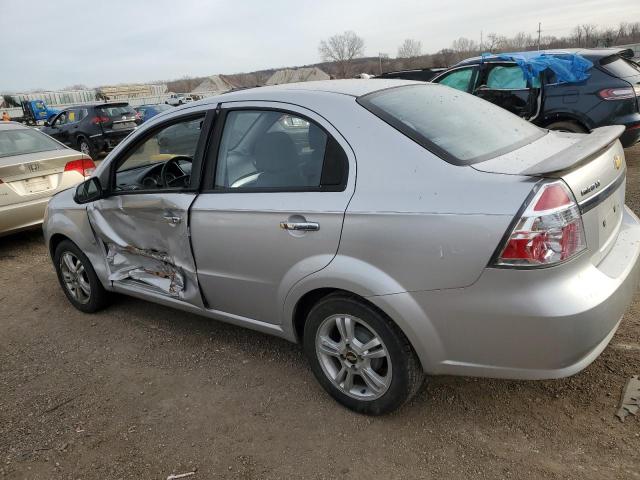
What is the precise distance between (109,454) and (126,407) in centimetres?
40

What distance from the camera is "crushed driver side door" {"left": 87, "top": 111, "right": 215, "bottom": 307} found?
3145mm

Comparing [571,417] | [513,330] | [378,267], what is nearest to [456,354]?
[513,330]

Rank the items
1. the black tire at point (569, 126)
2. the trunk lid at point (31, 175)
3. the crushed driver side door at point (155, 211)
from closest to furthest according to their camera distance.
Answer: the crushed driver side door at point (155, 211) → the trunk lid at point (31, 175) → the black tire at point (569, 126)

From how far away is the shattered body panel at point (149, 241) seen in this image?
317cm

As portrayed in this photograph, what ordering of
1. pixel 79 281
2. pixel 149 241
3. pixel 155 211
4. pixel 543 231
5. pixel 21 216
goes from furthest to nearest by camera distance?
pixel 21 216 → pixel 79 281 → pixel 149 241 → pixel 155 211 → pixel 543 231

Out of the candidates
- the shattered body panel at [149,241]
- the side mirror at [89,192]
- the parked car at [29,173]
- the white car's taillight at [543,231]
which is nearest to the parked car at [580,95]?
the white car's taillight at [543,231]

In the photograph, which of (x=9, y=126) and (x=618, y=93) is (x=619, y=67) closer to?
(x=618, y=93)

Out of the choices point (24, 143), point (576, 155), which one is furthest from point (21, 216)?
point (576, 155)

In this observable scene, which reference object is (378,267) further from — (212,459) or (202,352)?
(202,352)

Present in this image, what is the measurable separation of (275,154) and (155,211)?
3.08ft

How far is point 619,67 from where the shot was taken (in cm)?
682

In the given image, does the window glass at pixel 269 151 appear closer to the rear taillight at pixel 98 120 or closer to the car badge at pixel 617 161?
the car badge at pixel 617 161

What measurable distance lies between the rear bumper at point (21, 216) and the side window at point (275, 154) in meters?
4.00

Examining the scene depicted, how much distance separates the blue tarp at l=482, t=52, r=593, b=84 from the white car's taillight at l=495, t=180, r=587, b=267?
221 inches
